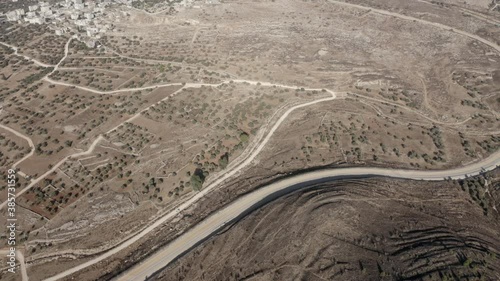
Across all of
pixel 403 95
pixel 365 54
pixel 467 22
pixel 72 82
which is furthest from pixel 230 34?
pixel 467 22

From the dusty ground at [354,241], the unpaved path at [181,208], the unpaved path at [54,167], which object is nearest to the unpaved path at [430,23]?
the unpaved path at [181,208]

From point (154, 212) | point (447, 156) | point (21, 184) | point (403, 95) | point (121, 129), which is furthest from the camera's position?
point (403, 95)

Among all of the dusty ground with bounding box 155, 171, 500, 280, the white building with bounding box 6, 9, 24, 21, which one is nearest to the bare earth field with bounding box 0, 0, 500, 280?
the dusty ground with bounding box 155, 171, 500, 280

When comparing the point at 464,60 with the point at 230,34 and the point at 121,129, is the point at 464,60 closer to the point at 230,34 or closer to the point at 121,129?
the point at 230,34

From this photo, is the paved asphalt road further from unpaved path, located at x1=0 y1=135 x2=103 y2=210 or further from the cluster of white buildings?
the cluster of white buildings

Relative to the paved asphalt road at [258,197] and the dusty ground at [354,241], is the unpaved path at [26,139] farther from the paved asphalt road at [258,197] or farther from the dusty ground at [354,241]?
the dusty ground at [354,241]
